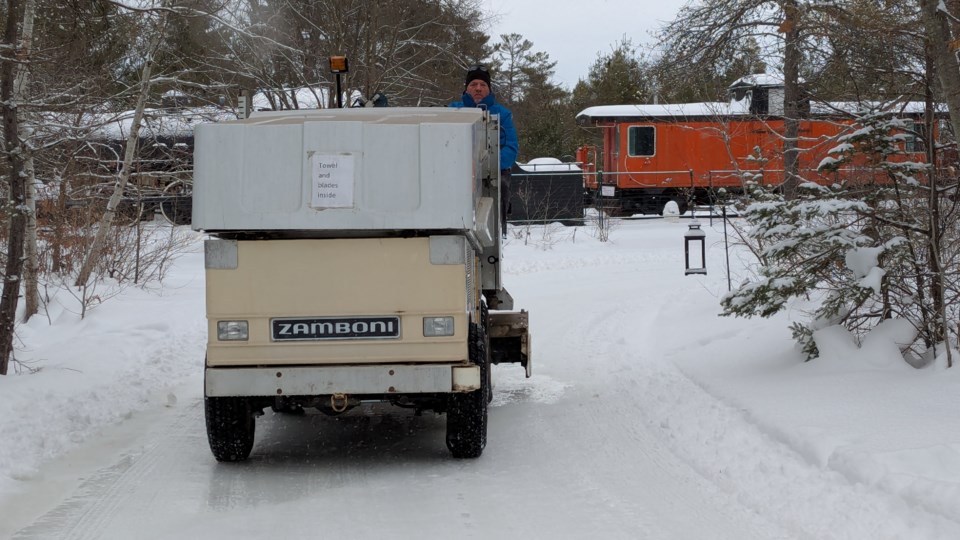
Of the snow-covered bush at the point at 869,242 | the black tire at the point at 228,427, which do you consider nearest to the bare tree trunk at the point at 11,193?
the black tire at the point at 228,427

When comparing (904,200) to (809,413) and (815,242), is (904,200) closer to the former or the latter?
(815,242)

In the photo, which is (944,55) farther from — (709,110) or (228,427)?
(709,110)

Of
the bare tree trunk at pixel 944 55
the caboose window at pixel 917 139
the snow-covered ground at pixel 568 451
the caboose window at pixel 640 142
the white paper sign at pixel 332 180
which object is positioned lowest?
the snow-covered ground at pixel 568 451

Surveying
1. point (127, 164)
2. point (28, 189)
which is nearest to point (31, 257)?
point (28, 189)

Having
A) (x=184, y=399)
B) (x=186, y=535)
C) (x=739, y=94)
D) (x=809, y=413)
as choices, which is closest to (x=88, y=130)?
(x=184, y=399)

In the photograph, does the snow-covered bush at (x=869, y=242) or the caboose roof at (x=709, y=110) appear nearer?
the snow-covered bush at (x=869, y=242)

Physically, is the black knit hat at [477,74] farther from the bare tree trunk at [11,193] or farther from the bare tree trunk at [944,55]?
the bare tree trunk at [11,193]

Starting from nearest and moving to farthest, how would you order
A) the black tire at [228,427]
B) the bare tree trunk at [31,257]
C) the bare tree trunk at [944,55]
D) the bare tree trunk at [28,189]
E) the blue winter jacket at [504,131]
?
the black tire at [228,427] → the bare tree trunk at [944,55] → the blue winter jacket at [504,131] → the bare tree trunk at [28,189] → the bare tree trunk at [31,257]

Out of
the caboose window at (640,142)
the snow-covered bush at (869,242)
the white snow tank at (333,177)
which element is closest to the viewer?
the white snow tank at (333,177)

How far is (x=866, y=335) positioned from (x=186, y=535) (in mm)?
5849

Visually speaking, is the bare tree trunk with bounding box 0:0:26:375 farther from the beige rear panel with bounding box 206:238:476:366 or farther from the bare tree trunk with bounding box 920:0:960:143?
the bare tree trunk with bounding box 920:0:960:143

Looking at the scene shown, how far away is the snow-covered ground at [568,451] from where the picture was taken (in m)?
5.81

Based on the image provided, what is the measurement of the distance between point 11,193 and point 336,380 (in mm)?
4381

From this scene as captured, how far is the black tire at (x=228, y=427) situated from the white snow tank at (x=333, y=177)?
1285mm
